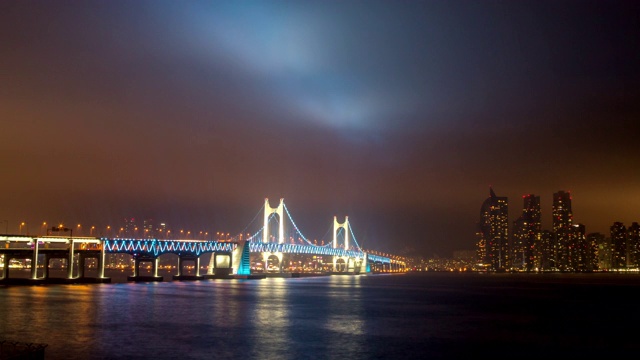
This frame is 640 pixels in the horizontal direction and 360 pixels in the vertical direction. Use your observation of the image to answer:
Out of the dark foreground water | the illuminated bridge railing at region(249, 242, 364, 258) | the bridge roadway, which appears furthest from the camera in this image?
the illuminated bridge railing at region(249, 242, 364, 258)

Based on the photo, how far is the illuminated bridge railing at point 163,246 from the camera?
123 metres

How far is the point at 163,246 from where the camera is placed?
138375mm

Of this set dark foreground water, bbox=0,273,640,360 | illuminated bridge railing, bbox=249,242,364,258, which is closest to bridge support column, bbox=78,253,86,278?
illuminated bridge railing, bbox=249,242,364,258

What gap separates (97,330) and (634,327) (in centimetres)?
3754

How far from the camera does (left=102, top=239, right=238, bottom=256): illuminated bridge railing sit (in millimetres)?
123375

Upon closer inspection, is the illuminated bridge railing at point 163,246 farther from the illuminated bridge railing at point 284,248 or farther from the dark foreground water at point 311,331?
the dark foreground water at point 311,331

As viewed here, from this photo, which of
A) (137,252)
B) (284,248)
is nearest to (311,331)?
(137,252)

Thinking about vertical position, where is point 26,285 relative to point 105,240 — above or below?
below

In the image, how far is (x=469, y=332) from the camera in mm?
41531

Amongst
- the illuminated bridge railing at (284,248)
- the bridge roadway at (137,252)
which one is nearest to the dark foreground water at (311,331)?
the bridge roadway at (137,252)

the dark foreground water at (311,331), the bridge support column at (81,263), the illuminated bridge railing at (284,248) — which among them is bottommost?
the dark foreground water at (311,331)

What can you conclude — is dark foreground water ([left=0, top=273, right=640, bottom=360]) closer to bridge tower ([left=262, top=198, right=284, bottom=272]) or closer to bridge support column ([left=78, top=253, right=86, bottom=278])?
bridge support column ([left=78, top=253, right=86, bottom=278])

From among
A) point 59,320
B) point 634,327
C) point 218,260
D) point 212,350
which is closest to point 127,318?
point 59,320

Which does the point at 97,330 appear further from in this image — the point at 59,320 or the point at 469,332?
the point at 469,332
